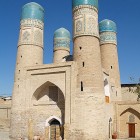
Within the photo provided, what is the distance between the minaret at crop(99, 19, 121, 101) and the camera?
2591 centimetres

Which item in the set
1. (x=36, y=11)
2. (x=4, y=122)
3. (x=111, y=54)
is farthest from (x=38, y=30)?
(x=4, y=122)

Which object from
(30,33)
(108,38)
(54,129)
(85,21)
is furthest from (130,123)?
(30,33)

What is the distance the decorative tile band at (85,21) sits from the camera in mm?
20766

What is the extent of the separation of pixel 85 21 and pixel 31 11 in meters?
5.65

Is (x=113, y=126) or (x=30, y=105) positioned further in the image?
(x=113, y=126)

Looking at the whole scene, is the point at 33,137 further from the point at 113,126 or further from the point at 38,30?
the point at 38,30

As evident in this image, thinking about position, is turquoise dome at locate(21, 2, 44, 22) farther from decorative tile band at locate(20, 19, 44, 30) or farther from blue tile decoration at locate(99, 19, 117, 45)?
blue tile decoration at locate(99, 19, 117, 45)

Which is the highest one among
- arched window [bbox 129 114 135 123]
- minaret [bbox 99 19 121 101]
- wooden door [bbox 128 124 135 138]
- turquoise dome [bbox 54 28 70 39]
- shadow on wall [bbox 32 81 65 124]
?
turquoise dome [bbox 54 28 70 39]

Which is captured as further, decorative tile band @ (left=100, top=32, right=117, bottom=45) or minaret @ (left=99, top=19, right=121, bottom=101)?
decorative tile band @ (left=100, top=32, right=117, bottom=45)

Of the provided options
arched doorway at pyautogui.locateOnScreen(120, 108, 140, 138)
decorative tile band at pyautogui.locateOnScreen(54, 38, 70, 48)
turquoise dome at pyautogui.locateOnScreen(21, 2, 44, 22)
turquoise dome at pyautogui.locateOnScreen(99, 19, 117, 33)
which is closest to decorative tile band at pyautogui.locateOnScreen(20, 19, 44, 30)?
turquoise dome at pyautogui.locateOnScreen(21, 2, 44, 22)

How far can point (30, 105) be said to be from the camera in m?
21.8

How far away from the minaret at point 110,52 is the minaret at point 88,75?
5474mm

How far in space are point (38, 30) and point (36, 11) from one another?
66.8 inches

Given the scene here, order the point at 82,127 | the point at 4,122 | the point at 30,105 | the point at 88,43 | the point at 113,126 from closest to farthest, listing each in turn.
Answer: the point at 82,127
the point at 88,43
the point at 30,105
the point at 113,126
the point at 4,122
